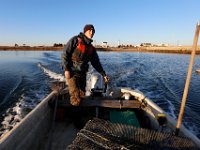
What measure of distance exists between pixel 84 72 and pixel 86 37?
833mm

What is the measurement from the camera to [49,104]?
16.4 ft

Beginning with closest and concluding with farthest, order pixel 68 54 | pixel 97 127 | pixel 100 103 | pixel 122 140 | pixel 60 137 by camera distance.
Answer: pixel 122 140 < pixel 97 127 < pixel 68 54 < pixel 60 137 < pixel 100 103

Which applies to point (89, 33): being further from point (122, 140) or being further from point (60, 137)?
point (122, 140)

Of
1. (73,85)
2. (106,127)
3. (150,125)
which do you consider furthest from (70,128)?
(106,127)

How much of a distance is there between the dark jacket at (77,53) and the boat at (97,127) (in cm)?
89

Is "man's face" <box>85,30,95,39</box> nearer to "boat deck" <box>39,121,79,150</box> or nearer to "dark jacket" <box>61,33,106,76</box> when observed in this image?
"dark jacket" <box>61,33,106,76</box>

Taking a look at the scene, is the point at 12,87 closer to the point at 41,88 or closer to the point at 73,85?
the point at 41,88

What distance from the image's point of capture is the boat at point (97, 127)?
8.15 feet

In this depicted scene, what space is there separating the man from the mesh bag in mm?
2011

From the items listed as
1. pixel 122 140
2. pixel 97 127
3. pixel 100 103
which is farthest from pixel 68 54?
pixel 122 140

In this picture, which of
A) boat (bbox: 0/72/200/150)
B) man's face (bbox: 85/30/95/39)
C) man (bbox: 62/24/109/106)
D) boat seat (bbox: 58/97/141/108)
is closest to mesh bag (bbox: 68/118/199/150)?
boat (bbox: 0/72/200/150)

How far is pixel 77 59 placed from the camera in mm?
4746

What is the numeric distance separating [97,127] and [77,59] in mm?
2264

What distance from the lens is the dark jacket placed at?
176 inches
